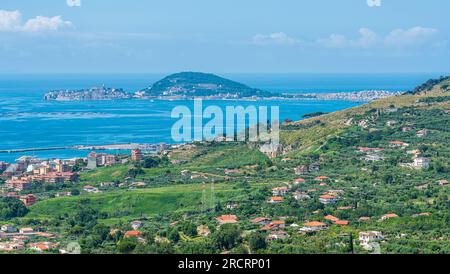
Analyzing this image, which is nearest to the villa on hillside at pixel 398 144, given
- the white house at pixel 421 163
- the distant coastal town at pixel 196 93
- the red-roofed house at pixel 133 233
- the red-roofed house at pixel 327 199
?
the white house at pixel 421 163

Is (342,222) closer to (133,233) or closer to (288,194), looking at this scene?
(288,194)

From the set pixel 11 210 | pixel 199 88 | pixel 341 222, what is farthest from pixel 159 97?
pixel 341 222

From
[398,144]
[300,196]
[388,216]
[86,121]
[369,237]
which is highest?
[398,144]

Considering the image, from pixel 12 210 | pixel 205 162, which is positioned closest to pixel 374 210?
pixel 12 210

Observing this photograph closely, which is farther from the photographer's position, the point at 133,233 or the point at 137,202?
the point at 137,202

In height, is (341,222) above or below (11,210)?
above

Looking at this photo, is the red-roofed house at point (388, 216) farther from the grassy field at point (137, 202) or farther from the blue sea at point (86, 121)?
the blue sea at point (86, 121)
